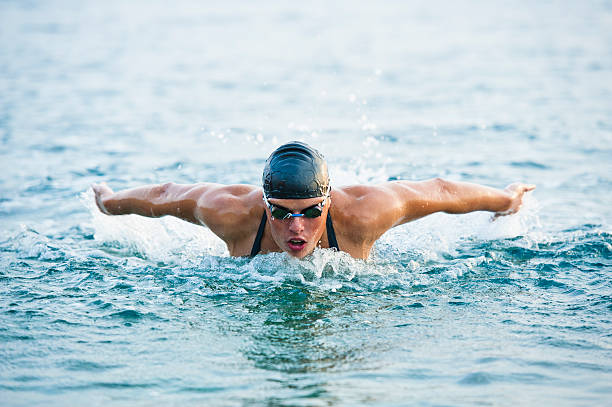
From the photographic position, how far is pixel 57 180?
33.5ft

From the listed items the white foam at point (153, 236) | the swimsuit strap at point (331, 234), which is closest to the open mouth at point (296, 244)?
the swimsuit strap at point (331, 234)

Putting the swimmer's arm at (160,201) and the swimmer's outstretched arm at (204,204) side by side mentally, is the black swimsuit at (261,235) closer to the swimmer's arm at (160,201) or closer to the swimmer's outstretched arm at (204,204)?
the swimmer's outstretched arm at (204,204)

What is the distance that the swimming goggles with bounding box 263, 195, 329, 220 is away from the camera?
18.5 ft

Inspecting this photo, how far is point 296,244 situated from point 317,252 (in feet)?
1.41

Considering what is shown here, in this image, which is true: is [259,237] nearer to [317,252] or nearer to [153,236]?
[317,252]

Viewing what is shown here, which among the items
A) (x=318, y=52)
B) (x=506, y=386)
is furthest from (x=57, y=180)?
(x=318, y=52)

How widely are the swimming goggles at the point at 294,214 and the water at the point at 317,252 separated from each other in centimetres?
62

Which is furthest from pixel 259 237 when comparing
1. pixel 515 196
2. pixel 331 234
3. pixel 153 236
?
pixel 515 196

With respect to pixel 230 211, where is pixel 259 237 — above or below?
below

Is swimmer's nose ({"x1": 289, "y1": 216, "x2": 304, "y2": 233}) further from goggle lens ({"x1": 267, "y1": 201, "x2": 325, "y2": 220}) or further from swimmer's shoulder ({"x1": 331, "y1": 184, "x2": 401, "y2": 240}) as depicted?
swimmer's shoulder ({"x1": 331, "y1": 184, "x2": 401, "y2": 240})

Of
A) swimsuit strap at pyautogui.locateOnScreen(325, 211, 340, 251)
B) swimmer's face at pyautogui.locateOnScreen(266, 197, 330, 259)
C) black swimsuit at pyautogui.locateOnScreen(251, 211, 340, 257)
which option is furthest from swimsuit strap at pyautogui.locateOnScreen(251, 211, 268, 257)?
swimsuit strap at pyautogui.locateOnScreen(325, 211, 340, 251)

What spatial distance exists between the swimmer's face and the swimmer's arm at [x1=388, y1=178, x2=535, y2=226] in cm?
74

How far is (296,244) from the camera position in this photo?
573 centimetres

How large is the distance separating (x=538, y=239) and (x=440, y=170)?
10.7 feet
